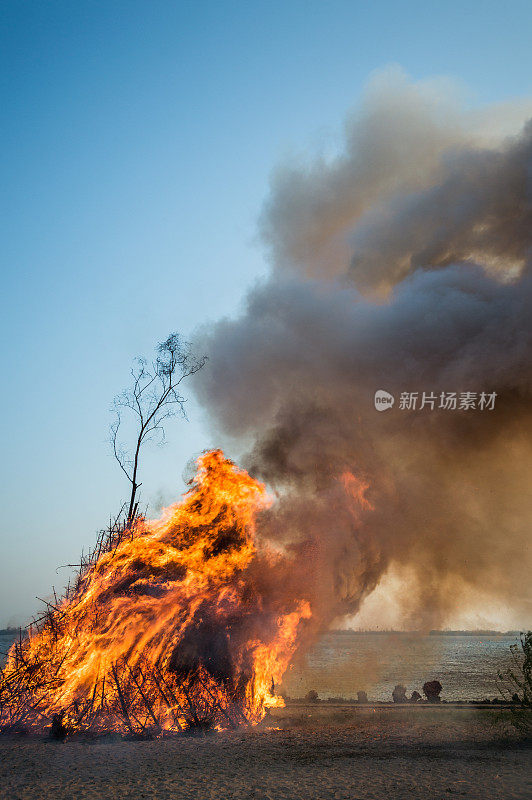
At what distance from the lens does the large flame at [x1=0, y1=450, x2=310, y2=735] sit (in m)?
18.3

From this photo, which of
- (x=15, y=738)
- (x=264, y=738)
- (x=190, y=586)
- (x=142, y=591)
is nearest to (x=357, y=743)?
(x=264, y=738)

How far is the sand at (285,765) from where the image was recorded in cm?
1152

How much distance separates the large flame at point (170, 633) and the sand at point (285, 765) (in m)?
1.35

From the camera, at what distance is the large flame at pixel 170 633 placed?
1828 cm

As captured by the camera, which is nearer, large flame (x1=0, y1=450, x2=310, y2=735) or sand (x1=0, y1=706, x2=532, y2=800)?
sand (x1=0, y1=706, x2=532, y2=800)

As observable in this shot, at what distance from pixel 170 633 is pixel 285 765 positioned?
7425 millimetres

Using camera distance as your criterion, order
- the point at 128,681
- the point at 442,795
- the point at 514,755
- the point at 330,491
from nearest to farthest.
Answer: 1. the point at 442,795
2. the point at 514,755
3. the point at 128,681
4. the point at 330,491

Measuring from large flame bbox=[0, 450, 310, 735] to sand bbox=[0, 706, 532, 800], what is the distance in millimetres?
1349

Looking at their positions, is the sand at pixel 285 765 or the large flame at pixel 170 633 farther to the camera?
the large flame at pixel 170 633

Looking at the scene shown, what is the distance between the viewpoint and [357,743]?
16828 millimetres

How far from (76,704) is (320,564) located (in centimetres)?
1061

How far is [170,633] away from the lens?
65.7 feet

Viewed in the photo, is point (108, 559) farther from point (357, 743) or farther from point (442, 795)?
point (442, 795)

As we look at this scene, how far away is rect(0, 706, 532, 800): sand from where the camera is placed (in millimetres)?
11523
